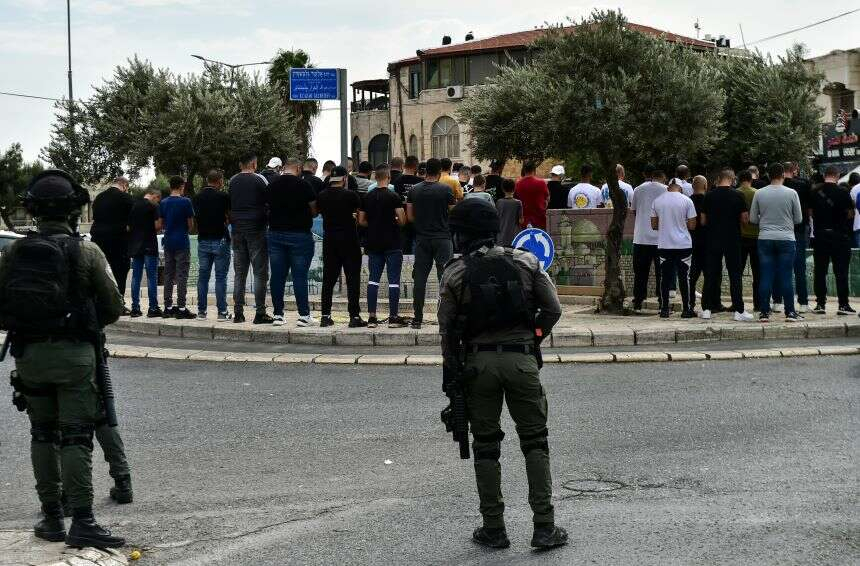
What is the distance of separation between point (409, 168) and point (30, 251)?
415 inches

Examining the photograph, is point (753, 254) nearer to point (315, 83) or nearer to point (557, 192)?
point (557, 192)

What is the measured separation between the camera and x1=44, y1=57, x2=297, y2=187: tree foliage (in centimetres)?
4406

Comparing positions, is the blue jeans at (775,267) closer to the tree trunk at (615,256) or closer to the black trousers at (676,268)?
the black trousers at (676,268)

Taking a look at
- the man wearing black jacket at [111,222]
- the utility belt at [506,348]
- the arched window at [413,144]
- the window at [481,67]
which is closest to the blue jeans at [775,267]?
the man wearing black jacket at [111,222]

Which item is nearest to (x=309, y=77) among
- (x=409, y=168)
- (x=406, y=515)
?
(x=409, y=168)

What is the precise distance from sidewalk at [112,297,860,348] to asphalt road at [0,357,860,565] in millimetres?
2341

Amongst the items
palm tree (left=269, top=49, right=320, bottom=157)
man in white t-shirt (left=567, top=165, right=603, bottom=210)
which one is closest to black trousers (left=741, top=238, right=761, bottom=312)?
man in white t-shirt (left=567, top=165, right=603, bottom=210)

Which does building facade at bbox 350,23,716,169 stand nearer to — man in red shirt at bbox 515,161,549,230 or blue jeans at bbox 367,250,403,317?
man in red shirt at bbox 515,161,549,230

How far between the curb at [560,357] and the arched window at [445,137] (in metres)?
51.6

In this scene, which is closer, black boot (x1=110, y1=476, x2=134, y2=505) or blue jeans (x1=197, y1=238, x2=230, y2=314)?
black boot (x1=110, y1=476, x2=134, y2=505)

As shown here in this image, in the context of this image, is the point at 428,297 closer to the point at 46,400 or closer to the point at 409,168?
the point at 409,168

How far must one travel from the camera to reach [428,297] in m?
17.1

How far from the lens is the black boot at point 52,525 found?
18.2ft

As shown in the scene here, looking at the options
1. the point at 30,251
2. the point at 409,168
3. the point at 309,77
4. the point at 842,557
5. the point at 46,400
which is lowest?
the point at 842,557
